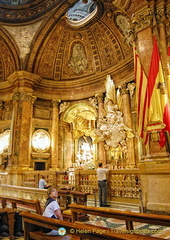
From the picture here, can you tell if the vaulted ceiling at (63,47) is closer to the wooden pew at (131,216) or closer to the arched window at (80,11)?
the arched window at (80,11)

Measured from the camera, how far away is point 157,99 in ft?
19.9

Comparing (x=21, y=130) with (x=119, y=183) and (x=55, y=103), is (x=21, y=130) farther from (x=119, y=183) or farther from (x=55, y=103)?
(x=119, y=183)

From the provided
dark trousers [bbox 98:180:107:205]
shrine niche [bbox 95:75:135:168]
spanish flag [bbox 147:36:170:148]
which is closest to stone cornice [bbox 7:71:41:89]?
shrine niche [bbox 95:75:135:168]

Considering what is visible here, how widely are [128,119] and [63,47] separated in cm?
819

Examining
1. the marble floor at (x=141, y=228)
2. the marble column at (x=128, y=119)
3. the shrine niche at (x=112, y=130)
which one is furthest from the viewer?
the shrine niche at (x=112, y=130)

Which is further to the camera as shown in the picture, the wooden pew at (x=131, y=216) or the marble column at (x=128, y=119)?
the marble column at (x=128, y=119)

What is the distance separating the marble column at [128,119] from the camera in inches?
477

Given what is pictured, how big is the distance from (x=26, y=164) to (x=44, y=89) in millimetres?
6071

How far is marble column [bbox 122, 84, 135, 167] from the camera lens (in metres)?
12.1

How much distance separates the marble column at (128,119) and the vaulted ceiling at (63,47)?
1.02 meters

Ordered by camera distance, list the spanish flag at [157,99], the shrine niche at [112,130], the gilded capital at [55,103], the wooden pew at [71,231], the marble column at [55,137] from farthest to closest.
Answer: the gilded capital at [55,103], the marble column at [55,137], the shrine niche at [112,130], the spanish flag at [157,99], the wooden pew at [71,231]

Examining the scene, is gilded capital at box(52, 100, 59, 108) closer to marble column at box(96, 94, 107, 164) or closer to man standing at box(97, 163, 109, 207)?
marble column at box(96, 94, 107, 164)

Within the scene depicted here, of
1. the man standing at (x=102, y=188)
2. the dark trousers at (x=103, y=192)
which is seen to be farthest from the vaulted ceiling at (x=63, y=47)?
the dark trousers at (x=103, y=192)

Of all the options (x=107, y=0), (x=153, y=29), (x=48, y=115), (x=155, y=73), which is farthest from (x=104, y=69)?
(x=155, y=73)
